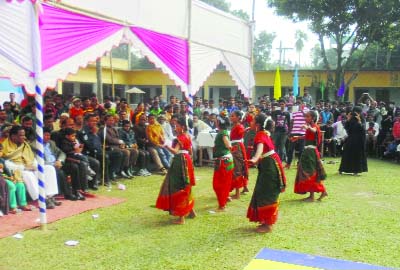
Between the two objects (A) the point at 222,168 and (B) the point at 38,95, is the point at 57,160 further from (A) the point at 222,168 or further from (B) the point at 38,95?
(A) the point at 222,168

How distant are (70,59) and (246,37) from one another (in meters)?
5.74

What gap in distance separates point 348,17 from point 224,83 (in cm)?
928

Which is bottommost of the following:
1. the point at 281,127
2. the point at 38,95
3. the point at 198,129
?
the point at 198,129

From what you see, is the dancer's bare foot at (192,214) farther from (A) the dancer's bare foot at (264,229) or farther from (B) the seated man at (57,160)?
(B) the seated man at (57,160)

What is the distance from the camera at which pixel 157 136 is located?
996 cm

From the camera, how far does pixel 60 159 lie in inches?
285

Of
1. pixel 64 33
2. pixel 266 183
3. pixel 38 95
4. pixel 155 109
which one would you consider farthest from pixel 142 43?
pixel 155 109

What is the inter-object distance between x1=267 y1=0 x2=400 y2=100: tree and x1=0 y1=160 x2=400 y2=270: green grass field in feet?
42.5

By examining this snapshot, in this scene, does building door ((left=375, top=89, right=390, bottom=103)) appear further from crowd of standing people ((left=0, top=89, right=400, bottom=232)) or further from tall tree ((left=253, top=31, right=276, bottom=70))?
tall tree ((left=253, top=31, right=276, bottom=70))

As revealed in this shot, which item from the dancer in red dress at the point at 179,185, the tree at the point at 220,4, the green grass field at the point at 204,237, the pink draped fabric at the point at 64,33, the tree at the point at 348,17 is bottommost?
the green grass field at the point at 204,237

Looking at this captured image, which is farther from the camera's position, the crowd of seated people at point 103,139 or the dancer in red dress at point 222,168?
the dancer in red dress at point 222,168

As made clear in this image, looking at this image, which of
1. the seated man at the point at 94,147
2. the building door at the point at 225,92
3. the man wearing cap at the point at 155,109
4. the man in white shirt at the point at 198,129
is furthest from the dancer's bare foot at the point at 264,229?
the building door at the point at 225,92

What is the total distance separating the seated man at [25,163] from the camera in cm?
652

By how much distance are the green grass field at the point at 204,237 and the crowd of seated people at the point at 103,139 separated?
3.11ft
